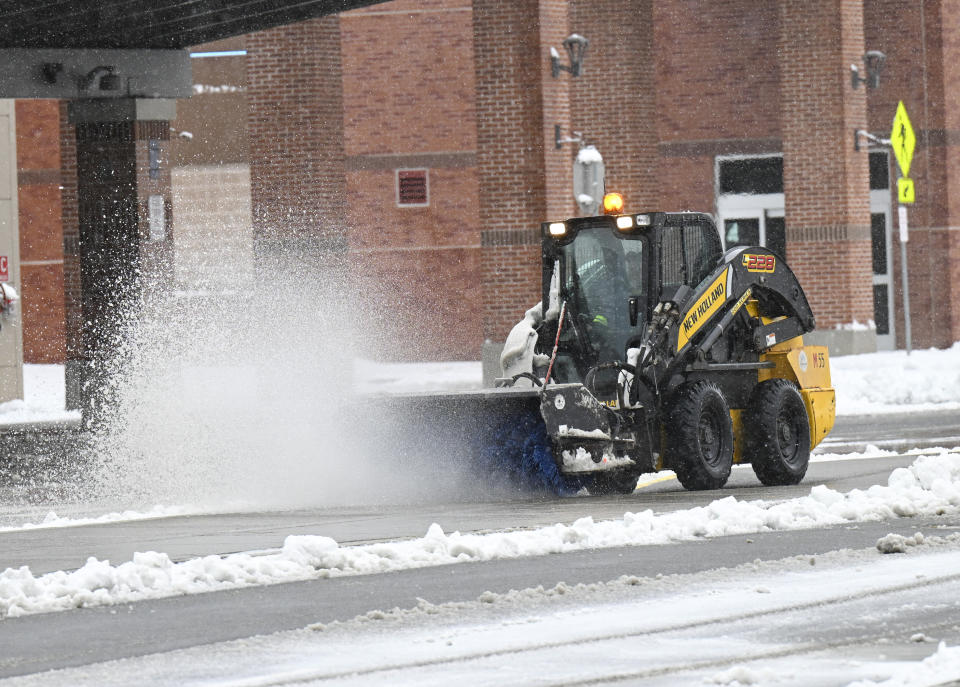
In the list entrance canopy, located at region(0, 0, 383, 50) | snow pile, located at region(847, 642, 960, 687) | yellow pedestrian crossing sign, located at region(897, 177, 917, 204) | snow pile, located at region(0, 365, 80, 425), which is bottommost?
snow pile, located at region(0, 365, 80, 425)

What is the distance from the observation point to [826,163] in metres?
31.4

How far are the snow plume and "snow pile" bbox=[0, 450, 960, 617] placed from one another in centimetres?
369

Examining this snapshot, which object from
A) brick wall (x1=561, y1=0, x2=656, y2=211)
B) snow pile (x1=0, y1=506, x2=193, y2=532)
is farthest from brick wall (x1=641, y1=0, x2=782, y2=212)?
snow pile (x1=0, y1=506, x2=193, y2=532)

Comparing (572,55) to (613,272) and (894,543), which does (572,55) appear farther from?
(894,543)

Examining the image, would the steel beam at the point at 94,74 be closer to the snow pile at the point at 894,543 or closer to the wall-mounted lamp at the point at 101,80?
the wall-mounted lamp at the point at 101,80

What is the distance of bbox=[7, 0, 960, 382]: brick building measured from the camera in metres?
28.5

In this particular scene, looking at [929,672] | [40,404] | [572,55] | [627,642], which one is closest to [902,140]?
[572,55]

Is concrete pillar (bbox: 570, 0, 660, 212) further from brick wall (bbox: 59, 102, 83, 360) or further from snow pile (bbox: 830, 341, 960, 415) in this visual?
brick wall (bbox: 59, 102, 83, 360)

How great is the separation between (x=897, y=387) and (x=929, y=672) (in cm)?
1946

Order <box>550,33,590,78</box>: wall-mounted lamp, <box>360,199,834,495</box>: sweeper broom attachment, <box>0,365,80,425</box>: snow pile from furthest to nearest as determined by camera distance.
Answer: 1. <box>550,33,590,78</box>: wall-mounted lamp
2. <box>0,365,80,425</box>: snow pile
3. <box>360,199,834,495</box>: sweeper broom attachment

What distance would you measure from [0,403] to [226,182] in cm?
1408

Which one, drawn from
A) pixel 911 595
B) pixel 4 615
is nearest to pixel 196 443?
pixel 4 615

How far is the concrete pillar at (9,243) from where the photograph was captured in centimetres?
2831

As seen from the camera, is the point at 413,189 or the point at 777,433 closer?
the point at 777,433
